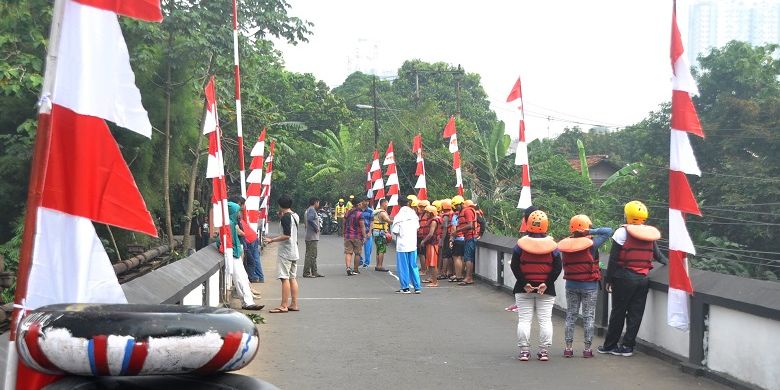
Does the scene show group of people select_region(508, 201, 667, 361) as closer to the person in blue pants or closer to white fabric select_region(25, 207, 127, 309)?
white fabric select_region(25, 207, 127, 309)

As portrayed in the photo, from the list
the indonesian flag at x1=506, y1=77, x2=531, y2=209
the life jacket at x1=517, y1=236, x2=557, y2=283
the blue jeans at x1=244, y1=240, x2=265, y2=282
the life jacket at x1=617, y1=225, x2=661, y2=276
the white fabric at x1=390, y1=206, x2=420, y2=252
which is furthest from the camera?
the blue jeans at x1=244, y1=240, x2=265, y2=282

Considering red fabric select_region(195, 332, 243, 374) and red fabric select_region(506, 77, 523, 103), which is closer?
red fabric select_region(195, 332, 243, 374)

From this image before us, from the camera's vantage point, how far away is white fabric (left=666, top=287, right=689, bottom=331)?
8.88 meters

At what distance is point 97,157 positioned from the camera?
14.2ft

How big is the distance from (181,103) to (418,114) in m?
17.0

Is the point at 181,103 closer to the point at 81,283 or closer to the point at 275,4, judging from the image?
the point at 275,4

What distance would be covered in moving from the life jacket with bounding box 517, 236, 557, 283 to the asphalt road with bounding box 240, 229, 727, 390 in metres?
0.95

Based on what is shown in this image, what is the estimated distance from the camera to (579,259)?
33.0ft

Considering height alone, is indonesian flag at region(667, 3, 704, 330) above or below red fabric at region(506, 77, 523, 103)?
below

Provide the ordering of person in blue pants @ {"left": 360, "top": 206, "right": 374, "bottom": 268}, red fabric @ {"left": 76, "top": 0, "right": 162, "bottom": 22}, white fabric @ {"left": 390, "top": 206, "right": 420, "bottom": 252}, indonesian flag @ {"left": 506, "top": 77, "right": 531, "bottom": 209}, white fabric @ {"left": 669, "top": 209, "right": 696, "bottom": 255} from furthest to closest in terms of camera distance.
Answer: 1. person in blue pants @ {"left": 360, "top": 206, "right": 374, "bottom": 268}
2. white fabric @ {"left": 390, "top": 206, "right": 420, "bottom": 252}
3. indonesian flag @ {"left": 506, "top": 77, "right": 531, "bottom": 209}
4. white fabric @ {"left": 669, "top": 209, "right": 696, "bottom": 255}
5. red fabric @ {"left": 76, "top": 0, "right": 162, "bottom": 22}

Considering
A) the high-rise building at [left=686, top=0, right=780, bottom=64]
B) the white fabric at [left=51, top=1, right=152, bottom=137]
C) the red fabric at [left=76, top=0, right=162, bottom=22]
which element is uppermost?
the high-rise building at [left=686, top=0, right=780, bottom=64]

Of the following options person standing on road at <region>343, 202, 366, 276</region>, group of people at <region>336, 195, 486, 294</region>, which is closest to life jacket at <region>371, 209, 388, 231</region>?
group of people at <region>336, 195, 486, 294</region>

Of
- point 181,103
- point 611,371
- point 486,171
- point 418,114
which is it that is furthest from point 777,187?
point 611,371

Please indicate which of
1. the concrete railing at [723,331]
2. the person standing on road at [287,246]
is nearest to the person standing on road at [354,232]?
the person standing on road at [287,246]
